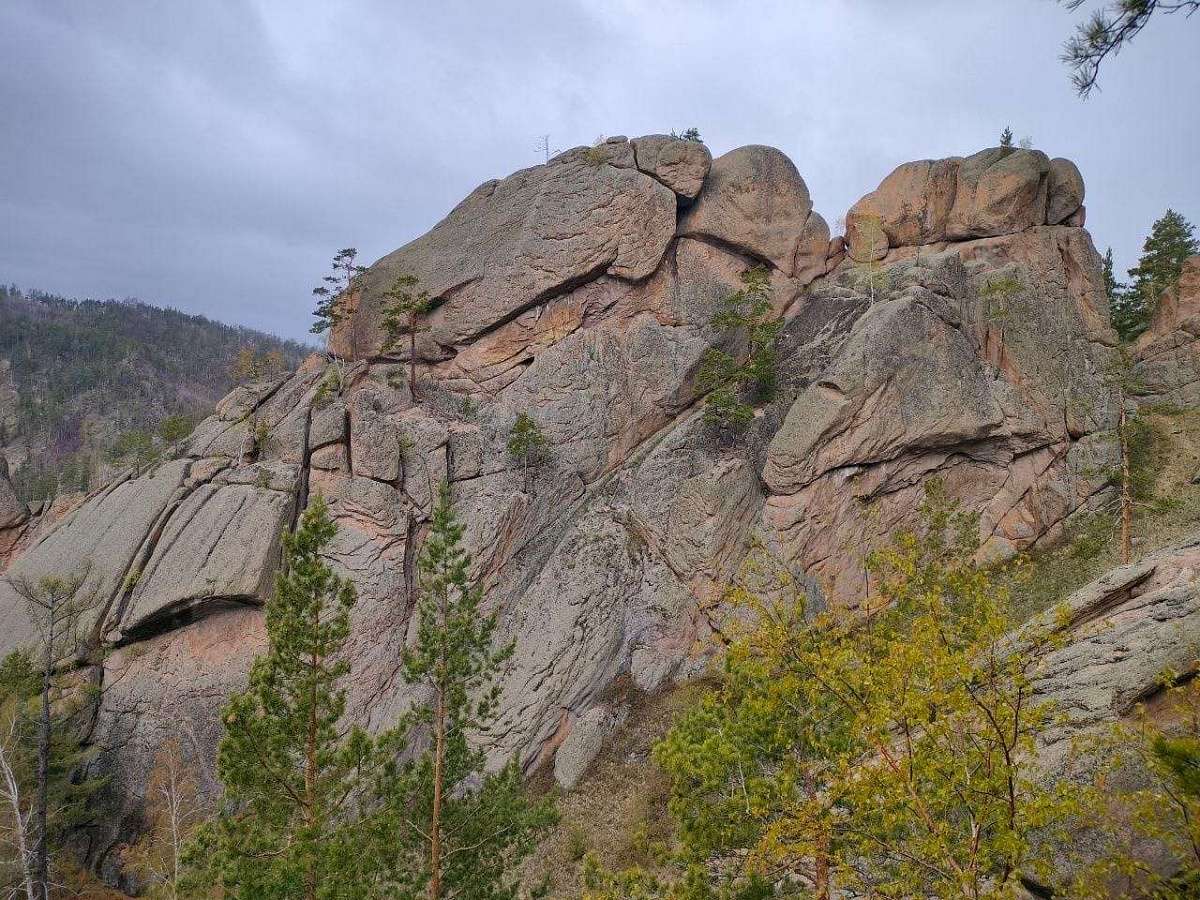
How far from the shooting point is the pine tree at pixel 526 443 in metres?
26.5

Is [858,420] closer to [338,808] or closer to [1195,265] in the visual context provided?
[1195,265]

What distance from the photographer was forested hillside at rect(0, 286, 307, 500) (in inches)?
3782

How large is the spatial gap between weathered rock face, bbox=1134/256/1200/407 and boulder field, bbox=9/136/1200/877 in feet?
0.67

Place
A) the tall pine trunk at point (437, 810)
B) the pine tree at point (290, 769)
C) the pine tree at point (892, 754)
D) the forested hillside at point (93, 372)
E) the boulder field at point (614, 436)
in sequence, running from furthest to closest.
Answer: the forested hillside at point (93, 372) < the boulder field at point (614, 436) < the tall pine trunk at point (437, 810) < the pine tree at point (290, 769) < the pine tree at point (892, 754)

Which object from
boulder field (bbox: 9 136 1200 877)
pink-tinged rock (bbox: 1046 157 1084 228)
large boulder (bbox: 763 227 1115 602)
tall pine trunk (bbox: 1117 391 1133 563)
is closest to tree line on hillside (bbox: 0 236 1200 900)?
boulder field (bbox: 9 136 1200 877)

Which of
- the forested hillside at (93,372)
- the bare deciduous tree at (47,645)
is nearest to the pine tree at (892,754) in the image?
the bare deciduous tree at (47,645)

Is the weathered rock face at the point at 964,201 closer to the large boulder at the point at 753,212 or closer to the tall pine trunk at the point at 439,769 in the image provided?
the large boulder at the point at 753,212

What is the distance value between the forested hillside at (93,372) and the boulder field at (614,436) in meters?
43.1

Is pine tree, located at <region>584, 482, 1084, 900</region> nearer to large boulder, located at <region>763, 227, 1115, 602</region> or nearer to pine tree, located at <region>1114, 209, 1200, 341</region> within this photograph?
large boulder, located at <region>763, 227, 1115, 602</region>

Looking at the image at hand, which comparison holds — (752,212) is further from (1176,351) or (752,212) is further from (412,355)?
(1176,351)

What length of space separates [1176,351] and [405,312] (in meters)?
32.3

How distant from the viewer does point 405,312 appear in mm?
30500

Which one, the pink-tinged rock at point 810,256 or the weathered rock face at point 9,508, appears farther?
the weathered rock face at point 9,508

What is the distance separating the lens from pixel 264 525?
82.8 ft
